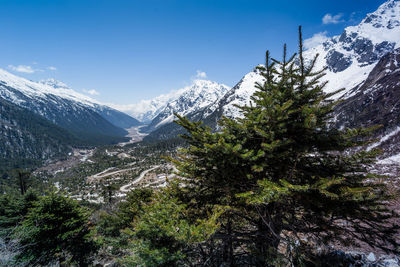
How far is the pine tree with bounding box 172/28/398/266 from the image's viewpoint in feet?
19.3

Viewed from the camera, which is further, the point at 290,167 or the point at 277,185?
the point at 290,167

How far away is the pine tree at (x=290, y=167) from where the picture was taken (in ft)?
19.3

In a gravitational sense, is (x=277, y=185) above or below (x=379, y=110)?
below

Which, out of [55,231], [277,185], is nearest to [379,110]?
[277,185]

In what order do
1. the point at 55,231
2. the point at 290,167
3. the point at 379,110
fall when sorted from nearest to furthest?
1. the point at 290,167
2. the point at 55,231
3. the point at 379,110

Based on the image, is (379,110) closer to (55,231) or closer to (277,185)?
(277,185)

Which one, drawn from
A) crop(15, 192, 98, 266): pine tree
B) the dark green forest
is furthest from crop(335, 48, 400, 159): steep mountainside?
crop(15, 192, 98, 266): pine tree

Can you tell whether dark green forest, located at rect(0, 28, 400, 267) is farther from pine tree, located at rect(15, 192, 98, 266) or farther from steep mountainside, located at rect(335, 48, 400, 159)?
steep mountainside, located at rect(335, 48, 400, 159)

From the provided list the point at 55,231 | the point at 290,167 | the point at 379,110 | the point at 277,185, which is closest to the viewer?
the point at 277,185

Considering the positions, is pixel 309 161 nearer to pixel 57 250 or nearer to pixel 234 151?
pixel 234 151

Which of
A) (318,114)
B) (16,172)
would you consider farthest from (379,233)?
(16,172)

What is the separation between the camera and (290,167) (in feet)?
23.3

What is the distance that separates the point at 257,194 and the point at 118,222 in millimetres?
22709

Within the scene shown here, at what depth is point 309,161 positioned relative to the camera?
755 cm
